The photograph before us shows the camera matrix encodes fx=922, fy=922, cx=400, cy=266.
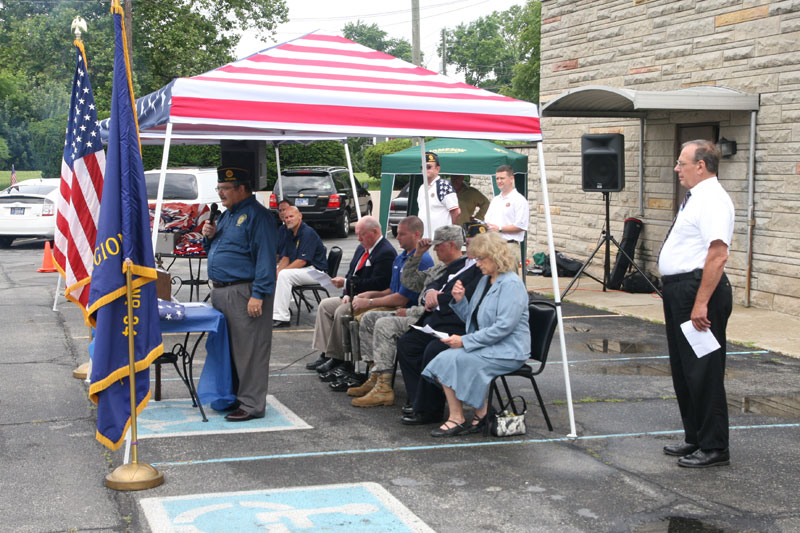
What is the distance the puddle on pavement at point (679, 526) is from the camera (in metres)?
4.69

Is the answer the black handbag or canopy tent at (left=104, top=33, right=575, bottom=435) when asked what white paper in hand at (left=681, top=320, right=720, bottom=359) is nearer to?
canopy tent at (left=104, top=33, right=575, bottom=435)

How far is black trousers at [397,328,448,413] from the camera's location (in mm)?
6703

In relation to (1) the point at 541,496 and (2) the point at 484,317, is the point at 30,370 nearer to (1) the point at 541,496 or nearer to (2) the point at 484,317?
(2) the point at 484,317

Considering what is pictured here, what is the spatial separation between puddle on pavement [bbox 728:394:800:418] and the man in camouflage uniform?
253 cm

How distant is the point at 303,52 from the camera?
729 centimetres

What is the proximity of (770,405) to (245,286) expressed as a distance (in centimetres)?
424

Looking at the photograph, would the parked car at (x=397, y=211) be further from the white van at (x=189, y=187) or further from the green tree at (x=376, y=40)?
the green tree at (x=376, y=40)

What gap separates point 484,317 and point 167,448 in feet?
7.57

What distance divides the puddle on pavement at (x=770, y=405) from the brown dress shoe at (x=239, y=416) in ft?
12.4

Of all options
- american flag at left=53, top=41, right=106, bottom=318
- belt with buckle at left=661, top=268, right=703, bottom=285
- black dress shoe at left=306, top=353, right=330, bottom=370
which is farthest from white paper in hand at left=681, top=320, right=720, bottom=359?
american flag at left=53, top=41, right=106, bottom=318

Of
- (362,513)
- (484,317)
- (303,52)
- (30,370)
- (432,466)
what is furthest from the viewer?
(30,370)

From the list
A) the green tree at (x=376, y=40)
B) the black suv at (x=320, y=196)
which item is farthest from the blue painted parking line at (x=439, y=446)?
the green tree at (x=376, y=40)

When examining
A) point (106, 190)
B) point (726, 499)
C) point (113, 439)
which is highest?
point (106, 190)

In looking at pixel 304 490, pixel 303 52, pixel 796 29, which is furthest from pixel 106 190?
pixel 796 29
